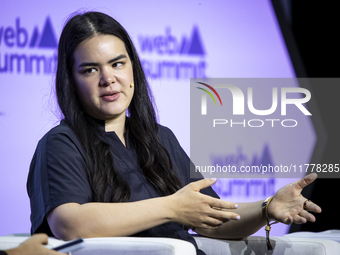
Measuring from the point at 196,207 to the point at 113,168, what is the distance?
14.5 inches

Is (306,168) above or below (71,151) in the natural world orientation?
below

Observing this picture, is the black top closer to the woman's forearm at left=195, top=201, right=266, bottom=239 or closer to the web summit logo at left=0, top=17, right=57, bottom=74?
the woman's forearm at left=195, top=201, right=266, bottom=239

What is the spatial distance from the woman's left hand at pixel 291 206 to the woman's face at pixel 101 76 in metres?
0.65

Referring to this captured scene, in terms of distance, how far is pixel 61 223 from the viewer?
116 cm

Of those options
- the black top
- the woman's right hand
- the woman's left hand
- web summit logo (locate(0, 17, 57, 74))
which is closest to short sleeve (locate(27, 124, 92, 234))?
the black top

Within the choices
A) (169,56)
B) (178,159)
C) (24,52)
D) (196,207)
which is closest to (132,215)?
(196,207)

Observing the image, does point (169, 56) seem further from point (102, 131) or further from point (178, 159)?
point (102, 131)

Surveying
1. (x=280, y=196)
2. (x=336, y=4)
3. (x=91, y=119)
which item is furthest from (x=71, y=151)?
(x=336, y=4)

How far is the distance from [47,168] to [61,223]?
202mm

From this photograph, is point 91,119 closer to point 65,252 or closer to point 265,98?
point 65,252

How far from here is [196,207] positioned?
1189 mm

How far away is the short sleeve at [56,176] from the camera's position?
1.21 meters

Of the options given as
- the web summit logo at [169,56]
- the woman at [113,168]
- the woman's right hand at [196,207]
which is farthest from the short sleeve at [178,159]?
the web summit logo at [169,56]

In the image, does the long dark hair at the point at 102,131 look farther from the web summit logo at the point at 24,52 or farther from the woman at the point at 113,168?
the web summit logo at the point at 24,52
